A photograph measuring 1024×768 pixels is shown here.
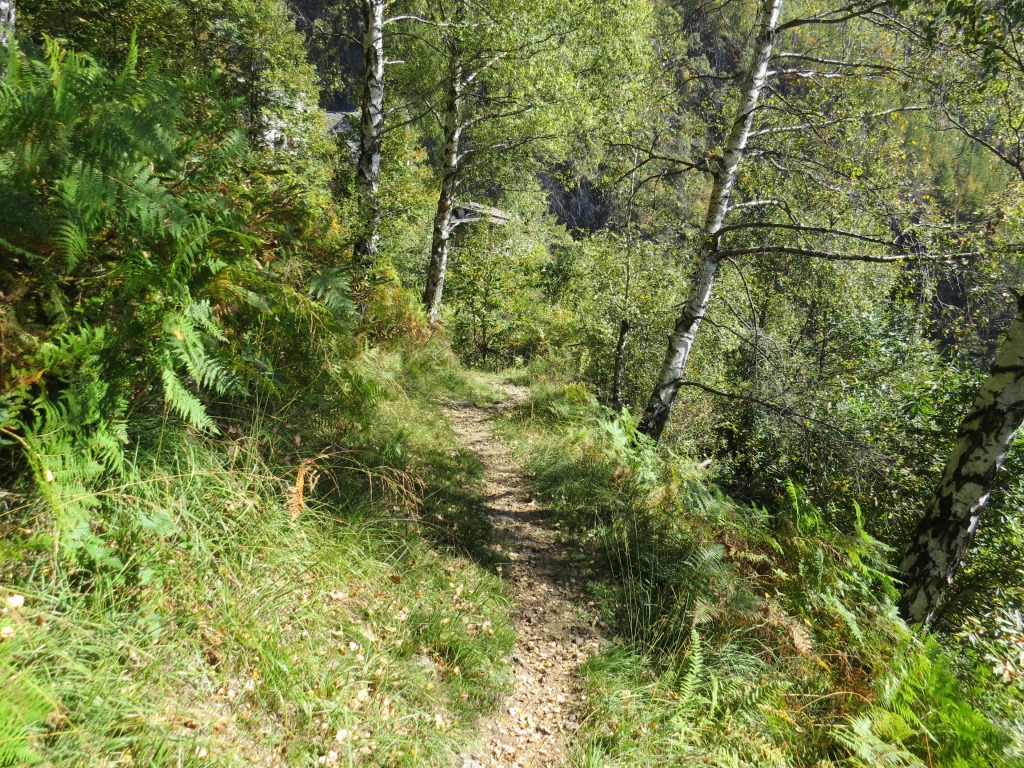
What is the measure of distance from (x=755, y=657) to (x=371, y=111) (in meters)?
7.65

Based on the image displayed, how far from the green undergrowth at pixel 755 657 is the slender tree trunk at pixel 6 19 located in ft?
17.9

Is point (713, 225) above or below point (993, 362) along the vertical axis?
above

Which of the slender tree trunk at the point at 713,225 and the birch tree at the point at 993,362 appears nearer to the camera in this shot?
the birch tree at the point at 993,362

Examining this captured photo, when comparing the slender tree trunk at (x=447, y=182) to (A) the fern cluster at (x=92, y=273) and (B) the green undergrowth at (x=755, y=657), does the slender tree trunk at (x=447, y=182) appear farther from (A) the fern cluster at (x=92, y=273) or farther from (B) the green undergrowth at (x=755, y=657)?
(A) the fern cluster at (x=92, y=273)

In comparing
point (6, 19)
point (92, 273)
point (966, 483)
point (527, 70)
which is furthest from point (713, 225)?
point (6, 19)

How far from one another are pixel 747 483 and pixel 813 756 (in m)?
6.24

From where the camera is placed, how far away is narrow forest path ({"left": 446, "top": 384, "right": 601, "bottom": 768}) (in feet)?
9.73

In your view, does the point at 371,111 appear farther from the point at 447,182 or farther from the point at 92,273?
the point at 92,273

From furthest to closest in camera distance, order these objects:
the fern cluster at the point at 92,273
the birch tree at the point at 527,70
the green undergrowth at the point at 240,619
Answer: the birch tree at the point at 527,70, the fern cluster at the point at 92,273, the green undergrowth at the point at 240,619

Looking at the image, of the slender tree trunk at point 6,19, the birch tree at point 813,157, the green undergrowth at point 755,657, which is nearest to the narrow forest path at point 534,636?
the green undergrowth at point 755,657

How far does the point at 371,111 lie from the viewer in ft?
23.3

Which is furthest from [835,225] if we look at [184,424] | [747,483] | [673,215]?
[184,424]

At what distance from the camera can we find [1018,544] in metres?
5.58

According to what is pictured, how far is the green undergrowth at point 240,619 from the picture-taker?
6.02 feet
